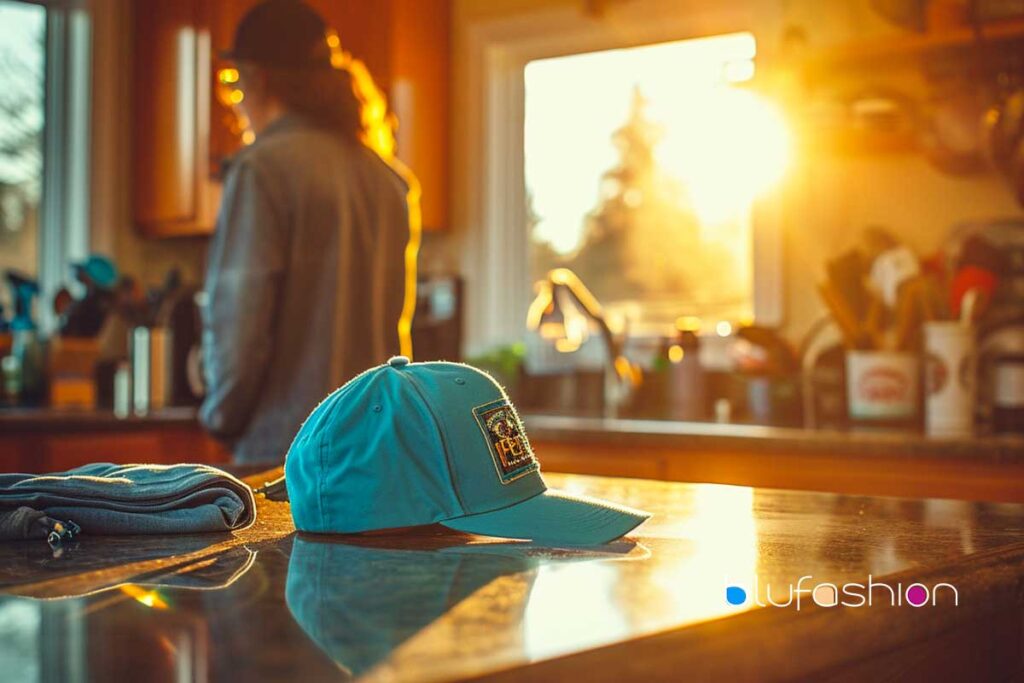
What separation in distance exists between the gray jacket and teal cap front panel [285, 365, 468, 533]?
115 cm

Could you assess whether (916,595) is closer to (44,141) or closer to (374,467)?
(374,467)

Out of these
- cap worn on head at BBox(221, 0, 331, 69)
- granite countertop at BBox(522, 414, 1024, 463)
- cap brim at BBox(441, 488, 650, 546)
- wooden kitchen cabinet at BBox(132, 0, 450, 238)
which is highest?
wooden kitchen cabinet at BBox(132, 0, 450, 238)

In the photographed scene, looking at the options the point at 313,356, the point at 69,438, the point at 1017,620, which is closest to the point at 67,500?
the point at 1017,620

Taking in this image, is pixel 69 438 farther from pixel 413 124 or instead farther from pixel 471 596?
pixel 471 596

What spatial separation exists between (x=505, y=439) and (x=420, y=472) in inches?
3.5

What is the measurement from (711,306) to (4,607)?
293 cm

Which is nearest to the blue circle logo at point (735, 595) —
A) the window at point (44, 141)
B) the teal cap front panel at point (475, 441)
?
the teal cap front panel at point (475, 441)

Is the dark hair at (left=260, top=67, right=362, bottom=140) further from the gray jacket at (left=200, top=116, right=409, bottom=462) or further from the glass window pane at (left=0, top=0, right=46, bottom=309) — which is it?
the glass window pane at (left=0, top=0, right=46, bottom=309)

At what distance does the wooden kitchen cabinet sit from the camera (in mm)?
3711

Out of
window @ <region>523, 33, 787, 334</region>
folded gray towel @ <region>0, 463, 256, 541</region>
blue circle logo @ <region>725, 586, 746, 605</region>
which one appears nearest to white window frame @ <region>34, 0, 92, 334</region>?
window @ <region>523, 33, 787, 334</region>

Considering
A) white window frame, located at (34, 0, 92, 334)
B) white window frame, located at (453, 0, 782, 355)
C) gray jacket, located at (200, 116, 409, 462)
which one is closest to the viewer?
gray jacket, located at (200, 116, 409, 462)

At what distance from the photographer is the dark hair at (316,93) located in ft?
7.25

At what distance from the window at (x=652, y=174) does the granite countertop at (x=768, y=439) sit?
Answer: 729 millimetres

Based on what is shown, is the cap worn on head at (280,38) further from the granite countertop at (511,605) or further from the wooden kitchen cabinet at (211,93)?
the wooden kitchen cabinet at (211,93)
